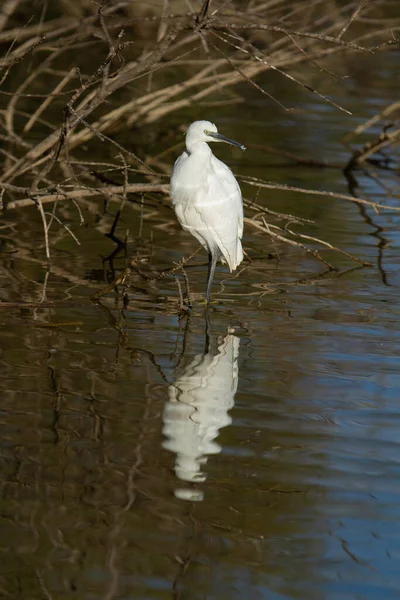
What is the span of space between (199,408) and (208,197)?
2253 millimetres

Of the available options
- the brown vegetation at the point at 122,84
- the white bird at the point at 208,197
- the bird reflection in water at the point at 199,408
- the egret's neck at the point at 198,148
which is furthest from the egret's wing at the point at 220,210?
the bird reflection in water at the point at 199,408

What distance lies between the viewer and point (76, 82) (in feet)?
51.8

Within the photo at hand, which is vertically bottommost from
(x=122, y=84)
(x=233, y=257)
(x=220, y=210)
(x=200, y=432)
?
(x=200, y=432)

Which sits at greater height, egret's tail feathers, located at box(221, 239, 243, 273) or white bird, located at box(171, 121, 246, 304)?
white bird, located at box(171, 121, 246, 304)

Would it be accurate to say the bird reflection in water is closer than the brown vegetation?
Yes

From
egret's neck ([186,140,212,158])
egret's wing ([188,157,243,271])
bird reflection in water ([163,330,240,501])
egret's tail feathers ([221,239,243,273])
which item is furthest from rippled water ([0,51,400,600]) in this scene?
egret's neck ([186,140,212,158])

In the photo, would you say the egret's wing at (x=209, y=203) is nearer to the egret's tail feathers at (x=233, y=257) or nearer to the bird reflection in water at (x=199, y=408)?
the egret's tail feathers at (x=233, y=257)

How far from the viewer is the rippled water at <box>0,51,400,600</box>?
3.65m

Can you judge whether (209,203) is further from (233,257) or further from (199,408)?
(199,408)

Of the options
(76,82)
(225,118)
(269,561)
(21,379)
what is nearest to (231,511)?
(269,561)

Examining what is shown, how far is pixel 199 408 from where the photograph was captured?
5102mm

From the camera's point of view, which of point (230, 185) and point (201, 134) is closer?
point (201, 134)

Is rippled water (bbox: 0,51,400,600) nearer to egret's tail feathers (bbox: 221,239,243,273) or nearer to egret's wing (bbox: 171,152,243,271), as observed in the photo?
egret's tail feathers (bbox: 221,239,243,273)

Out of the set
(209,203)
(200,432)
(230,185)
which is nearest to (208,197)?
(209,203)
